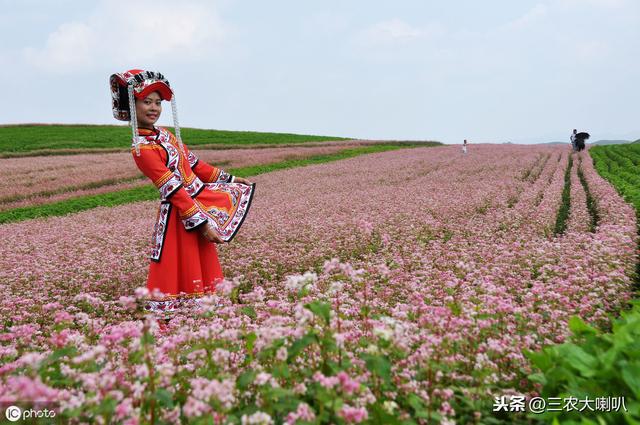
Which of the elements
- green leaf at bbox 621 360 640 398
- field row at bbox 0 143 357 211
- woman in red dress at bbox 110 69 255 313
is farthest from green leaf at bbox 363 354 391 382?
field row at bbox 0 143 357 211

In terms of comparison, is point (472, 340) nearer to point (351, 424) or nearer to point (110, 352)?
point (351, 424)

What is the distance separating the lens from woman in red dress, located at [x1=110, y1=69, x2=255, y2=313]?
17.2ft

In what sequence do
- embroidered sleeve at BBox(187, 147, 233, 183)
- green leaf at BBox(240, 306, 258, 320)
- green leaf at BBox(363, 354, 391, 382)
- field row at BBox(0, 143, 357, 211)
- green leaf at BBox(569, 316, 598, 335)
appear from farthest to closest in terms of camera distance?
field row at BBox(0, 143, 357, 211)
embroidered sleeve at BBox(187, 147, 233, 183)
green leaf at BBox(240, 306, 258, 320)
green leaf at BBox(569, 316, 598, 335)
green leaf at BBox(363, 354, 391, 382)

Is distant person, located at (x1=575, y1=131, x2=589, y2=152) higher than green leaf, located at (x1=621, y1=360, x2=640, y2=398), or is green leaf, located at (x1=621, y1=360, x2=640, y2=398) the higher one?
distant person, located at (x1=575, y1=131, x2=589, y2=152)

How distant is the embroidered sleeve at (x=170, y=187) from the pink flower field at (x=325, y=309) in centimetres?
104

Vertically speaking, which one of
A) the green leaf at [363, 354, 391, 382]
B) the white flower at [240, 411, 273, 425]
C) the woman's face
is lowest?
the white flower at [240, 411, 273, 425]

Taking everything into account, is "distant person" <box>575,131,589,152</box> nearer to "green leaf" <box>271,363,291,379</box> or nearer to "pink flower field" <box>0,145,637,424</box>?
"pink flower field" <box>0,145,637,424</box>

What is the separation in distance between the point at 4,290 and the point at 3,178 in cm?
2252

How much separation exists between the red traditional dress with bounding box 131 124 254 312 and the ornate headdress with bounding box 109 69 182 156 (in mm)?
269

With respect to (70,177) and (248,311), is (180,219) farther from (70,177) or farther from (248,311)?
(70,177)

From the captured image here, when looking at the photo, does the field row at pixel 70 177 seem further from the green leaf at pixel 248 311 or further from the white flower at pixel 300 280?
the white flower at pixel 300 280

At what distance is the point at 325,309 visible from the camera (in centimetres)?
232

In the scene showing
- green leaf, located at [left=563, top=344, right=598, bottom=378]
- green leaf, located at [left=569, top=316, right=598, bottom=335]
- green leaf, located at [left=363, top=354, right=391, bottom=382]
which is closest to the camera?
green leaf, located at [left=363, top=354, right=391, bottom=382]

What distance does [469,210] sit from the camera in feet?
38.6
